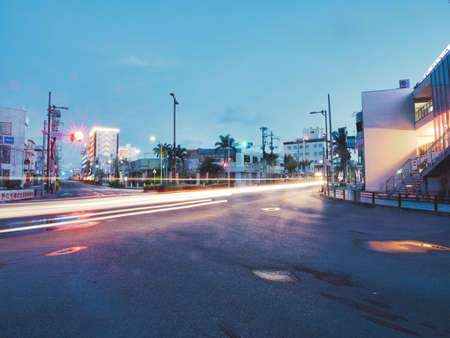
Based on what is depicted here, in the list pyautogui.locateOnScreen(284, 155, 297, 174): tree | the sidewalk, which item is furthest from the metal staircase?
pyautogui.locateOnScreen(284, 155, 297, 174): tree

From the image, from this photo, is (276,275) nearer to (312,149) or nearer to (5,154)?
(5,154)

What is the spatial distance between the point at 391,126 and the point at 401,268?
27.0 metres

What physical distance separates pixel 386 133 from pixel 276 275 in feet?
93.6

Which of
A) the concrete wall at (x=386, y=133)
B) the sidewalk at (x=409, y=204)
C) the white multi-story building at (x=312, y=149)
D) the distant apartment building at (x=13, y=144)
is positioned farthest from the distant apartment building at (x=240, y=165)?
the white multi-story building at (x=312, y=149)

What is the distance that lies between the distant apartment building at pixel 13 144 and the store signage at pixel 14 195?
25.0m

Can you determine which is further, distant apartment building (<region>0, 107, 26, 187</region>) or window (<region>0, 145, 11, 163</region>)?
distant apartment building (<region>0, 107, 26, 187</region>)

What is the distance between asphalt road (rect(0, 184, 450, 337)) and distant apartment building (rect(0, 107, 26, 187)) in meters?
50.2

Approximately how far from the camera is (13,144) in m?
42.5

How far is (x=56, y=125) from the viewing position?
36.2 meters

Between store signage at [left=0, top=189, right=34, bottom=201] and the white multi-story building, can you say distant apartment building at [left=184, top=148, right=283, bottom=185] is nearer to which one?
store signage at [left=0, top=189, right=34, bottom=201]

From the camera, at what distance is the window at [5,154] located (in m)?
42.8

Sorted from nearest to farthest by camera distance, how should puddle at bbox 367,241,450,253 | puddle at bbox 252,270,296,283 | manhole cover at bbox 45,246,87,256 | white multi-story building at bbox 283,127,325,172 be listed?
puddle at bbox 252,270,296,283
manhole cover at bbox 45,246,87,256
puddle at bbox 367,241,450,253
white multi-story building at bbox 283,127,325,172

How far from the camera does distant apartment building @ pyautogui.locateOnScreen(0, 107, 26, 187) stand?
43.5m

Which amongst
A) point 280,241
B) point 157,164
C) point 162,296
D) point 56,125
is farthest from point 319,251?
point 157,164
